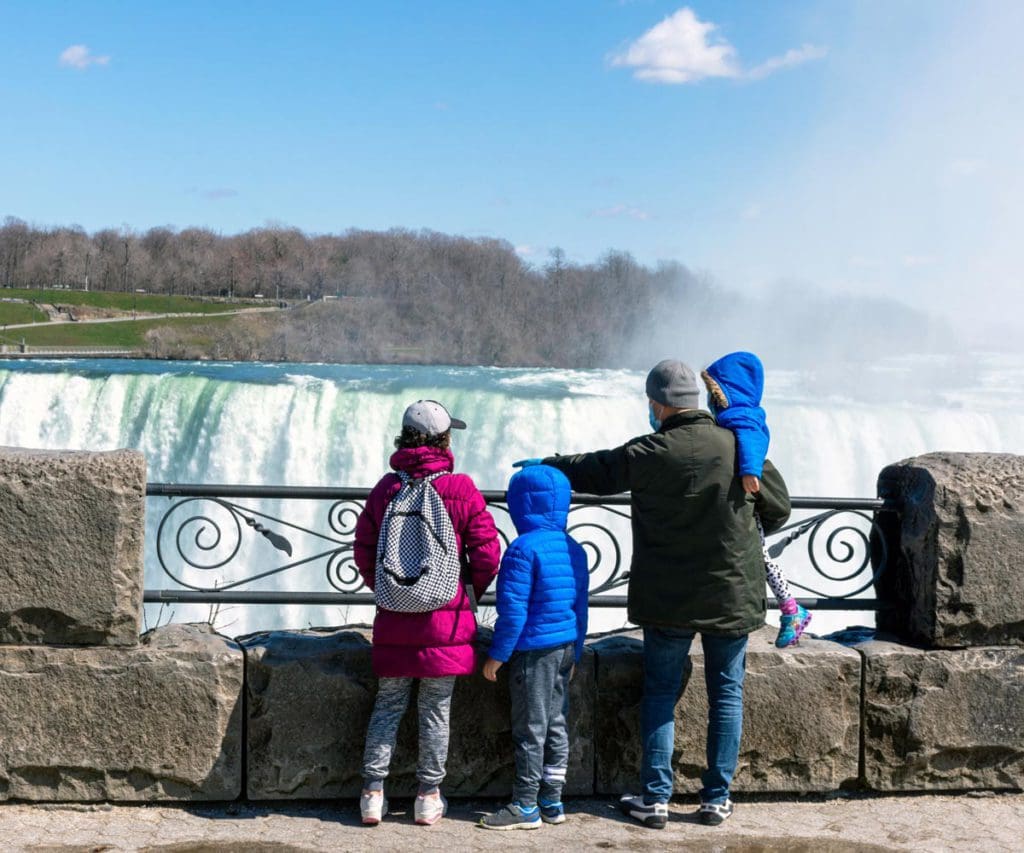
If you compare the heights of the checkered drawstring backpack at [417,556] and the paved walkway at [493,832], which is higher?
the checkered drawstring backpack at [417,556]

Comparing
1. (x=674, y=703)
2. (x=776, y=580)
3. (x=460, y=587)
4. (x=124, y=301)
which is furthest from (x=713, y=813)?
(x=124, y=301)

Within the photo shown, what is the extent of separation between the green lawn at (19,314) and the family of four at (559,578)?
7332 cm

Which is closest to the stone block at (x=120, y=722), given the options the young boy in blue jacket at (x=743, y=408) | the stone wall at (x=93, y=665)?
the stone wall at (x=93, y=665)

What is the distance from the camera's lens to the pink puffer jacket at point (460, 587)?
407 centimetres

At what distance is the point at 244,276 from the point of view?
81250 millimetres

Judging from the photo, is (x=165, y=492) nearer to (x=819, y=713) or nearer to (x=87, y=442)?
(x=819, y=713)

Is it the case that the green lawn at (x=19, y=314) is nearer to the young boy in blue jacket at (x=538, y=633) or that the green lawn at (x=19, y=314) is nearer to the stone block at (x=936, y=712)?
the young boy in blue jacket at (x=538, y=633)

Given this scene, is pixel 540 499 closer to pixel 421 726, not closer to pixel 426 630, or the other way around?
pixel 426 630

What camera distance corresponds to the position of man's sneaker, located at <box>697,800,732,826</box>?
4312 mm

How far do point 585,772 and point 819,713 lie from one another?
0.92 metres

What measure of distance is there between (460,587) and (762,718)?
136 centimetres

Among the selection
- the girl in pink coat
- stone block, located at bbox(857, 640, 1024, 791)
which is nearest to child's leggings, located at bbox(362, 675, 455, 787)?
the girl in pink coat

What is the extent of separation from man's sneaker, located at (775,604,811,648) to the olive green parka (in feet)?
1.09

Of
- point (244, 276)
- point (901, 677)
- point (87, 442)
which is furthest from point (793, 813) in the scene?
point (244, 276)
